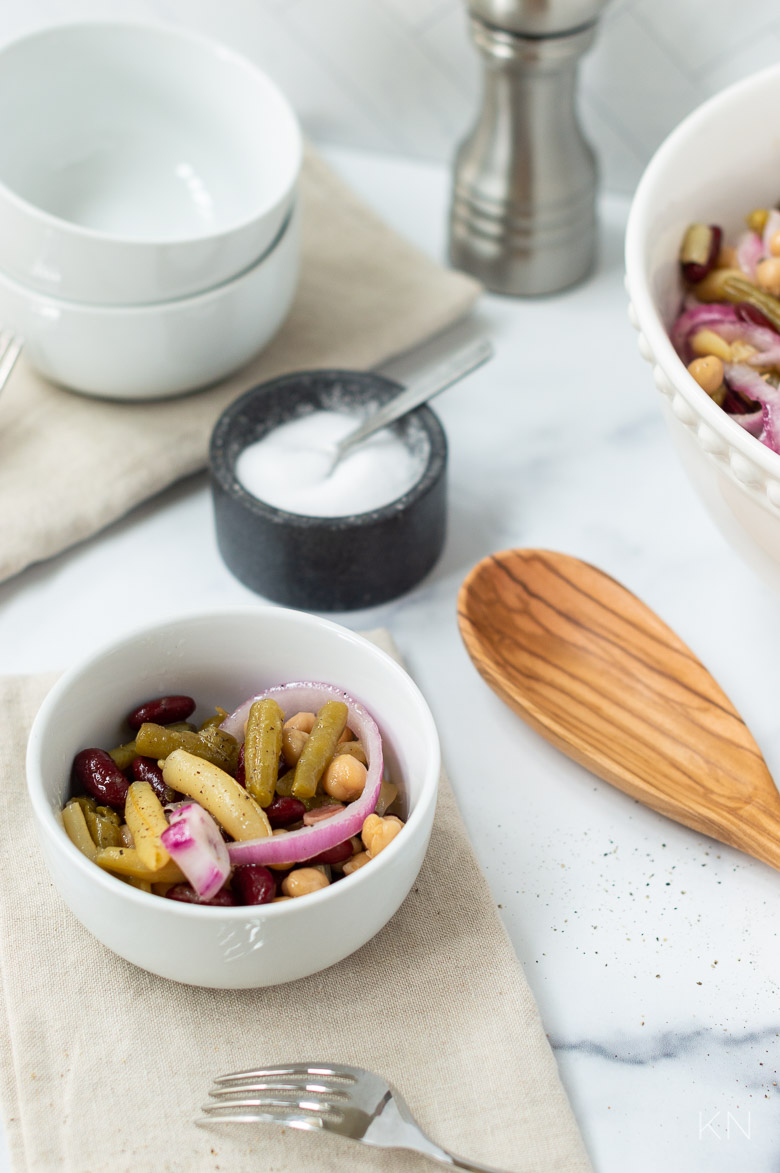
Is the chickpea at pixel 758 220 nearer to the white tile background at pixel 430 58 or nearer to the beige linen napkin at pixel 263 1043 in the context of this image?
the white tile background at pixel 430 58

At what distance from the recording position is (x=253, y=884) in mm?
690

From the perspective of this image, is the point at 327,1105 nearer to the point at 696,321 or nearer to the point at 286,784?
the point at 286,784

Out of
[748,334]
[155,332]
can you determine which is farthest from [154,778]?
[748,334]

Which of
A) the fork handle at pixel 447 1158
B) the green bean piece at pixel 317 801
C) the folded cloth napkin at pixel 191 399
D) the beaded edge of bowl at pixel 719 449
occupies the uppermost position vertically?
the beaded edge of bowl at pixel 719 449

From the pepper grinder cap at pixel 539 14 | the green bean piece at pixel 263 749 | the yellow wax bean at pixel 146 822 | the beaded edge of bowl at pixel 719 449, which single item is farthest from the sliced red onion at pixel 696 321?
the yellow wax bean at pixel 146 822

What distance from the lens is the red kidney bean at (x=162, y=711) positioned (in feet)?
2.68

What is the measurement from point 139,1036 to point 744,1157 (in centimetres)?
38

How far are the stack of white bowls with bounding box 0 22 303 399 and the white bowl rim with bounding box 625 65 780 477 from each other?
357 mm

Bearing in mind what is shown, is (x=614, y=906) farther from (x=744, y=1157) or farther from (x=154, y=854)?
(x=154, y=854)

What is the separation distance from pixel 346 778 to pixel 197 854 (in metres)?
0.13

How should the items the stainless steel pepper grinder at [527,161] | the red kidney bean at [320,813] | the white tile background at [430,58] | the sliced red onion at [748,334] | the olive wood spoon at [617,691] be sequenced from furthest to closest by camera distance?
the white tile background at [430,58] < the stainless steel pepper grinder at [527,161] < the sliced red onion at [748,334] < the olive wood spoon at [617,691] < the red kidney bean at [320,813]

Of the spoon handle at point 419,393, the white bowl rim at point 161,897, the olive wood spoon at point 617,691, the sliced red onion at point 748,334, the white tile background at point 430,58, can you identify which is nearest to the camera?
the white bowl rim at point 161,897

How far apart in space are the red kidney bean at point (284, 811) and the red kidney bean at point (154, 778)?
68 mm

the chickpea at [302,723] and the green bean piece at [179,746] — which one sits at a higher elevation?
the chickpea at [302,723]
